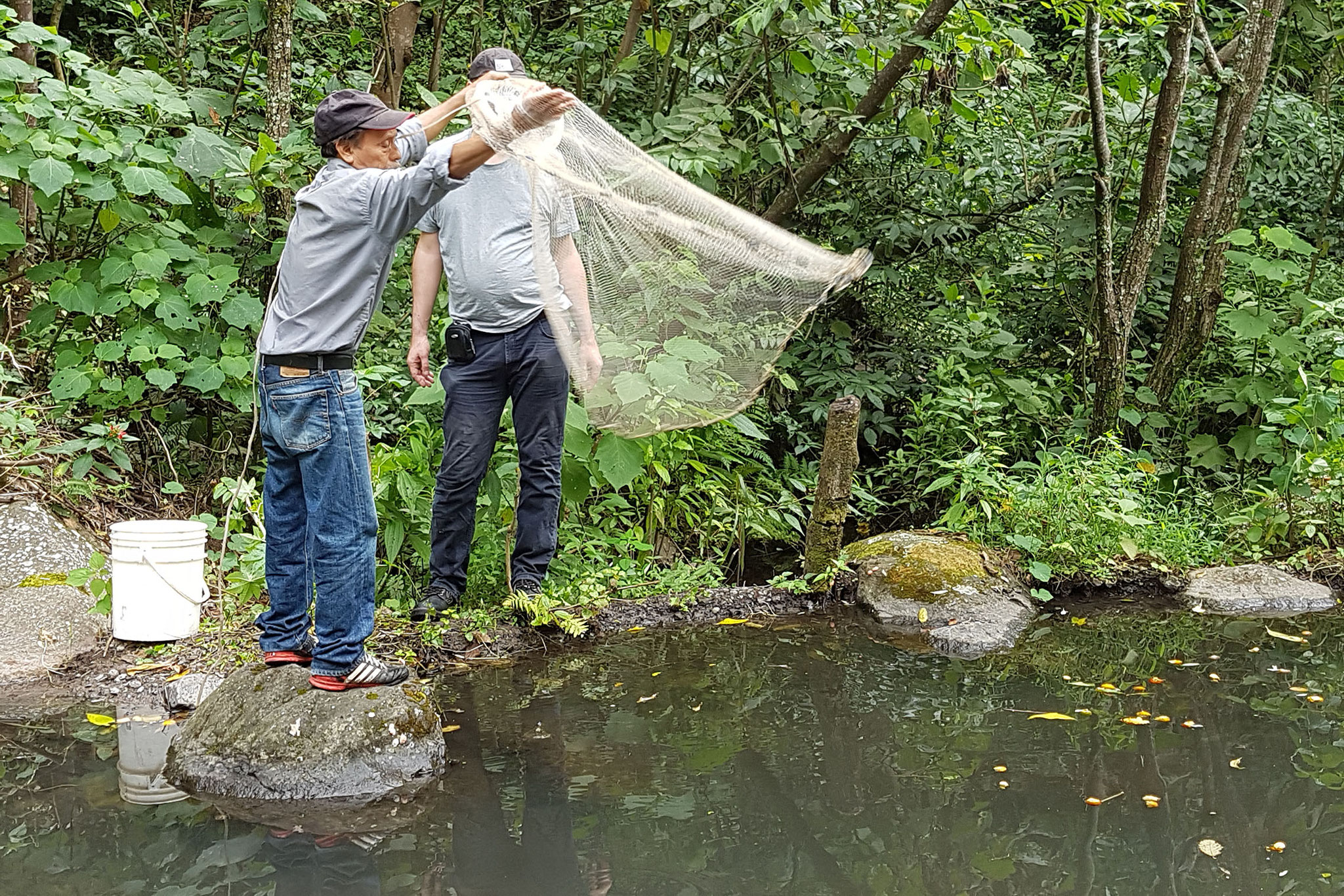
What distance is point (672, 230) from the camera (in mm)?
3729

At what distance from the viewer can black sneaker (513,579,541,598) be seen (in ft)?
15.5

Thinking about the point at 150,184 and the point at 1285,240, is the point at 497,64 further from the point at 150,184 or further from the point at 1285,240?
the point at 1285,240

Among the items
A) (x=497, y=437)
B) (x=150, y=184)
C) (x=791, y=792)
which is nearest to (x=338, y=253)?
(x=497, y=437)

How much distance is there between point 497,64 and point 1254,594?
4341 mm

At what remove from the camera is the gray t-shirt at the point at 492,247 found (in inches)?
173

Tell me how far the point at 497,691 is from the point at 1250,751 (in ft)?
8.40

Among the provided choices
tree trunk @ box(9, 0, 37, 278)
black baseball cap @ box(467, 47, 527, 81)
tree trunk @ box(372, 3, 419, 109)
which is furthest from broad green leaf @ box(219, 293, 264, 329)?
black baseball cap @ box(467, 47, 527, 81)

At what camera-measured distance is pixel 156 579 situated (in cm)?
444

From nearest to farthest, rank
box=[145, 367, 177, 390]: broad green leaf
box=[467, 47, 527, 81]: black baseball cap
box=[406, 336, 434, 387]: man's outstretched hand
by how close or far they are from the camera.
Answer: box=[467, 47, 527, 81]: black baseball cap
box=[406, 336, 434, 387]: man's outstretched hand
box=[145, 367, 177, 390]: broad green leaf

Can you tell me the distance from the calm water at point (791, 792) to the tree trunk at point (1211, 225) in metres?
3.11

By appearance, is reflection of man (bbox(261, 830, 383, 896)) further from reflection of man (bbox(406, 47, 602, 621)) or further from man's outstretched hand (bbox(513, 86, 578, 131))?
man's outstretched hand (bbox(513, 86, 578, 131))

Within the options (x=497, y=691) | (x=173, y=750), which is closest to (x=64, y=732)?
(x=173, y=750)

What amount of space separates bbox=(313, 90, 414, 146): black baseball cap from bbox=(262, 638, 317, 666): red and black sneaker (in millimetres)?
1532

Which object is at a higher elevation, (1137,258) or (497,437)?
Answer: (1137,258)
